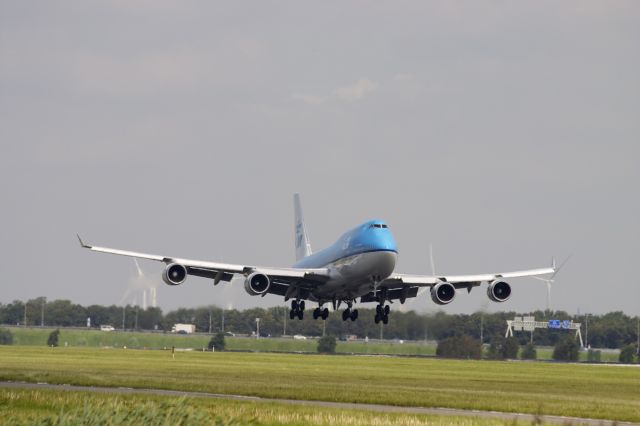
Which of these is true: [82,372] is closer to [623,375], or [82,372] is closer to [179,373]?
[179,373]

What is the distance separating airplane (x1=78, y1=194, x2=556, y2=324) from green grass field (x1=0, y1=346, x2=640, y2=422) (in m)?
5.79

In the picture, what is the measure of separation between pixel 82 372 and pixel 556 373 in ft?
139

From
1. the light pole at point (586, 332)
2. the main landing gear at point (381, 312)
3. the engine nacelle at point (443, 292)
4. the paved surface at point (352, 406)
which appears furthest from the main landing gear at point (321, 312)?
the light pole at point (586, 332)

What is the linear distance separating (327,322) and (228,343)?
15.3 m

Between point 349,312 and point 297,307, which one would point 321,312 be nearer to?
point 349,312

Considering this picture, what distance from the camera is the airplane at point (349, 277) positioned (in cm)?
7081

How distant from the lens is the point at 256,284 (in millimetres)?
77562

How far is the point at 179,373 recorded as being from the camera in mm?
69188

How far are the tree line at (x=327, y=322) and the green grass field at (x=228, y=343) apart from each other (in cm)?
191

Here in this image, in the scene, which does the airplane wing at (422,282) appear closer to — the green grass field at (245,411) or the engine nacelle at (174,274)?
the engine nacelle at (174,274)

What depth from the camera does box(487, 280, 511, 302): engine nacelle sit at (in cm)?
8100

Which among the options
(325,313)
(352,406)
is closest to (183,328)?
(325,313)

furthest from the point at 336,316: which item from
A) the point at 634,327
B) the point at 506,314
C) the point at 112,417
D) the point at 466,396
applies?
the point at 112,417

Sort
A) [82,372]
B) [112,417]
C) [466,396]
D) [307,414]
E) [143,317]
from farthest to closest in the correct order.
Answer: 1. [143,317]
2. [82,372]
3. [466,396]
4. [307,414]
5. [112,417]
